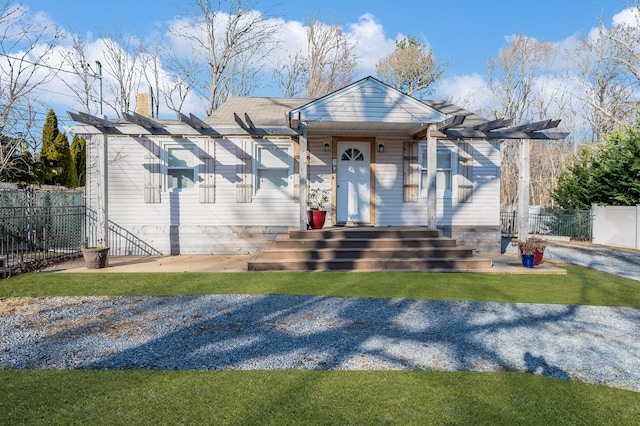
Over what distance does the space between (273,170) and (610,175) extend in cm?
1261

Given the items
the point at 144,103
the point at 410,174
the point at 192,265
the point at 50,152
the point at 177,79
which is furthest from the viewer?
the point at 177,79

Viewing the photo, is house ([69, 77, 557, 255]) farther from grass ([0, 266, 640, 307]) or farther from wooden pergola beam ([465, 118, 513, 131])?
grass ([0, 266, 640, 307])

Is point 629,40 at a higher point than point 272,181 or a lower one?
higher

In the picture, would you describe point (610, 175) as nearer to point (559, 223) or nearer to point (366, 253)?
point (559, 223)

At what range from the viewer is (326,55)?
A: 26.8m

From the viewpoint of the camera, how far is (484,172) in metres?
11.5

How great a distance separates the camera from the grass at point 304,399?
266cm

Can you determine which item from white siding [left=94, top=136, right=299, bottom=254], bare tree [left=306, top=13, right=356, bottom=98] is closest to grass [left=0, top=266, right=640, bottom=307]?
white siding [left=94, top=136, right=299, bottom=254]

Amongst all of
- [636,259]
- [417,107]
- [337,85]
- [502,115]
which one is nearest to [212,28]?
[337,85]

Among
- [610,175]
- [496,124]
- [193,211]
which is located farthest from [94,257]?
[610,175]

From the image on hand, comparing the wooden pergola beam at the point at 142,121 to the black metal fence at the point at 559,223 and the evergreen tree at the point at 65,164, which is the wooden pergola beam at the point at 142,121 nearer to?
the evergreen tree at the point at 65,164

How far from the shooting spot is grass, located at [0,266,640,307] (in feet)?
20.7

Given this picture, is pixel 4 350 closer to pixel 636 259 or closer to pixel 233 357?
pixel 233 357

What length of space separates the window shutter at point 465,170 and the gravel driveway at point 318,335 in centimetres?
596
